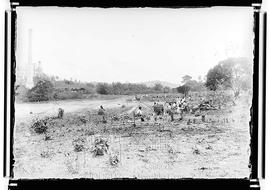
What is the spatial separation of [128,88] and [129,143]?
0.92ft

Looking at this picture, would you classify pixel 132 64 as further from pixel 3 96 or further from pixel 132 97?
pixel 3 96

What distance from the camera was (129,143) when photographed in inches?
Result: 93.3

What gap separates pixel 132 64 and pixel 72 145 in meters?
0.51

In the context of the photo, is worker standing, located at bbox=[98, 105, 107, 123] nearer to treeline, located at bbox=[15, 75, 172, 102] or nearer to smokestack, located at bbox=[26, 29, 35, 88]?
treeline, located at bbox=[15, 75, 172, 102]

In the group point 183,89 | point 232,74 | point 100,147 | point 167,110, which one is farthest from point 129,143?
point 232,74

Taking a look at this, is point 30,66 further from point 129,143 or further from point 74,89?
point 129,143

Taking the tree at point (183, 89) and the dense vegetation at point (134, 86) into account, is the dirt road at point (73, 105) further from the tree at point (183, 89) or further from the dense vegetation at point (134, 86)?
the tree at point (183, 89)

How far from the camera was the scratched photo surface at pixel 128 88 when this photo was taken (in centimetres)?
236

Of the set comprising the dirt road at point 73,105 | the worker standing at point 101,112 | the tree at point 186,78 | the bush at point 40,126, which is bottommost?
the bush at point 40,126

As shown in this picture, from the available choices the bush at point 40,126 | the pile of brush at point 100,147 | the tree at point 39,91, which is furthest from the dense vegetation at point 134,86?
the pile of brush at point 100,147

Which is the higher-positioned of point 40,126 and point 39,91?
point 39,91

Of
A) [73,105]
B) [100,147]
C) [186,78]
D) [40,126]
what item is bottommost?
[100,147]

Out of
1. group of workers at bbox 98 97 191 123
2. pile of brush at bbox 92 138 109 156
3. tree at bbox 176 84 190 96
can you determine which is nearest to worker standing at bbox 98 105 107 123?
group of workers at bbox 98 97 191 123
